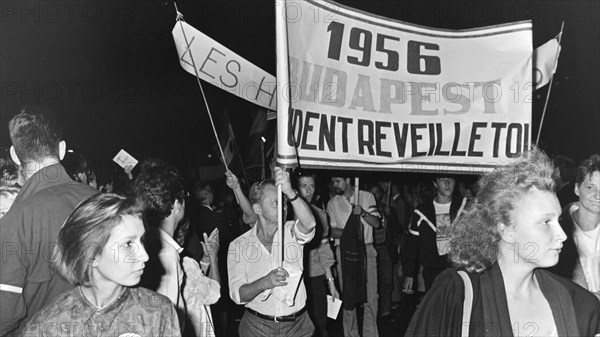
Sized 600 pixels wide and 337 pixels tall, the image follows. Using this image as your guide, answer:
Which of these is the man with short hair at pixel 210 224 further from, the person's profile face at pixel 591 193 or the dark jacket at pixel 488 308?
the dark jacket at pixel 488 308

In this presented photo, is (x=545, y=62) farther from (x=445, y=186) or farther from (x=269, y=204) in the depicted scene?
(x=269, y=204)

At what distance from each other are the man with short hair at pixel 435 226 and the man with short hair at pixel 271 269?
9.77 ft

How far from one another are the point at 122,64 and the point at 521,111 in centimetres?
795

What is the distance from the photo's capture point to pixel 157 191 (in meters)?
3.95

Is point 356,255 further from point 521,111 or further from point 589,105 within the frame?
point 589,105

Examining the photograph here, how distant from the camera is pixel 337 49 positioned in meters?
4.73

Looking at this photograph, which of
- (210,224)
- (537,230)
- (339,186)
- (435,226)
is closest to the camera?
(537,230)

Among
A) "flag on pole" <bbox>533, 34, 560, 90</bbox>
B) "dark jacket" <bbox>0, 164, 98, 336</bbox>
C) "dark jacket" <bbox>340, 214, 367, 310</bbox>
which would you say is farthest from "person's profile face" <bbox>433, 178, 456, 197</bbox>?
"dark jacket" <bbox>0, 164, 98, 336</bbox>

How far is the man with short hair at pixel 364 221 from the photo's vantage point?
7270mm

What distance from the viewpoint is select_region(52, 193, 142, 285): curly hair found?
2.60 metres

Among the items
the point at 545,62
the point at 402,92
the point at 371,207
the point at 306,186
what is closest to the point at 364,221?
the point at 371,207

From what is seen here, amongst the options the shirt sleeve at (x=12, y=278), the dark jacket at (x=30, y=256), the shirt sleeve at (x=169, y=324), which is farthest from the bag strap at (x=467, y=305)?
the shirt sleeve at (x=12, y=278)

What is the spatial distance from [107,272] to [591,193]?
11.9 feet

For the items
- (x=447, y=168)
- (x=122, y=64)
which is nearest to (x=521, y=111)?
(x=447, y=168)
